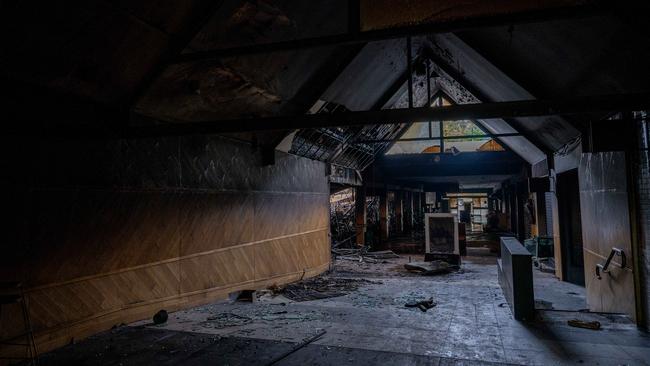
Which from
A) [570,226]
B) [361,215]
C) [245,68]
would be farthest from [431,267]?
[245,68]

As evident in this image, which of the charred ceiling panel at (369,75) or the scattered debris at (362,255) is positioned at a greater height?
the charred ceiling panel at (369,75)

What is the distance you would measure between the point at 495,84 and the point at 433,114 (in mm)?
5248

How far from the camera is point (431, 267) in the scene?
39.3ft

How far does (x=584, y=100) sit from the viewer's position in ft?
13.5

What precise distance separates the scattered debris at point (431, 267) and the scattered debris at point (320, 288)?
2332mm

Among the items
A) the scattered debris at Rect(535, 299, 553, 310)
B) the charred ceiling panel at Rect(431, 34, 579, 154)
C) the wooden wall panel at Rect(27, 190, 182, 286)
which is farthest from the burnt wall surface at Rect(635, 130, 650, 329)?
the wooden wall panel at Rect(27, 190, 182, 286)

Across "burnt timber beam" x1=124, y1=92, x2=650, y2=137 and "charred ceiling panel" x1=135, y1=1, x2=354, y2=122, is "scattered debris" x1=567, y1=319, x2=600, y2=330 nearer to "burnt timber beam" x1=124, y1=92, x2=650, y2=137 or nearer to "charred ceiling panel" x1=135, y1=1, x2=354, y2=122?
"burnt timber beam" x1=124, y1=92, x2=650, y2=137

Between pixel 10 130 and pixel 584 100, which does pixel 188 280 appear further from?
pixel 584 100

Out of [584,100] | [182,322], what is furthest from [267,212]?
[584,100]

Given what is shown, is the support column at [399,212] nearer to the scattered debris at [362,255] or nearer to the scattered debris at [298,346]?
the scattered debris at [362,255]

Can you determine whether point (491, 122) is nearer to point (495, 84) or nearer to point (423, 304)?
point (495, 84)

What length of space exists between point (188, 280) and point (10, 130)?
369 centimetres

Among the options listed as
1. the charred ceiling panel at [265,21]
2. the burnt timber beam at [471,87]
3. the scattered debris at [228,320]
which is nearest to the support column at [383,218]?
the burnt timber beam at [471,87]

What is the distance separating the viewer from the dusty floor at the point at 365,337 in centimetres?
463
